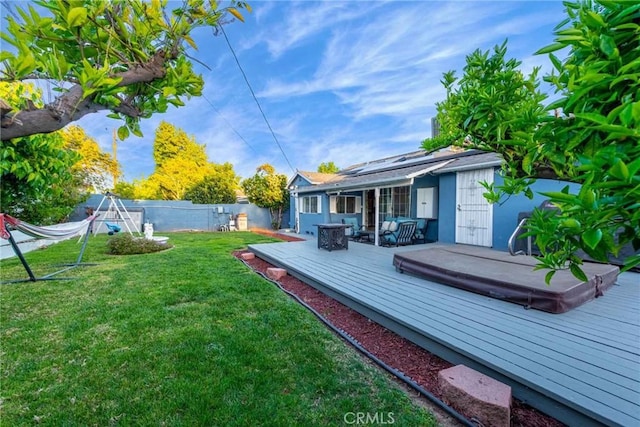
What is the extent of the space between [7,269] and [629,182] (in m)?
10.1

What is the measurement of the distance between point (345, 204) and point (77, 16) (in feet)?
42.7

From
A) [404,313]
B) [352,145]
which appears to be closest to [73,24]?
[404,313]

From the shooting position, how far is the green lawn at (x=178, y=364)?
7.02 feet

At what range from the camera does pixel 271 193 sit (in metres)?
18.2

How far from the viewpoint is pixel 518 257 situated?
5199 millimetres

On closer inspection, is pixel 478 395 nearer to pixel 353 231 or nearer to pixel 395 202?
pixel 353 231

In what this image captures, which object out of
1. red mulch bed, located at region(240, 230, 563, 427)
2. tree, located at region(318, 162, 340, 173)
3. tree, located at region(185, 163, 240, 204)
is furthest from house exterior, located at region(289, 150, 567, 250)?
tree, located at region(318, 162, 340, 173)

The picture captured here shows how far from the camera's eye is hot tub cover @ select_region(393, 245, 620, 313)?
3367mm

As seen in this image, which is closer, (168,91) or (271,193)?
(168,91)

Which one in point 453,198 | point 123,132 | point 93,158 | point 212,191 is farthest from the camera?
point 212,191

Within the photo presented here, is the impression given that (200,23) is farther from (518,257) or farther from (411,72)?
(411,72)

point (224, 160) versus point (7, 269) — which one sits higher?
point (224, 160)

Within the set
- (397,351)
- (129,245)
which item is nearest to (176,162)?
(129,245)

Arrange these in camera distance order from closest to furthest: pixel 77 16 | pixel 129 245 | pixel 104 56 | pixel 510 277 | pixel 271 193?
pixel 77 16, pixel 104 56, pixel 510 277, pixel 129 245, pixel 271 193
